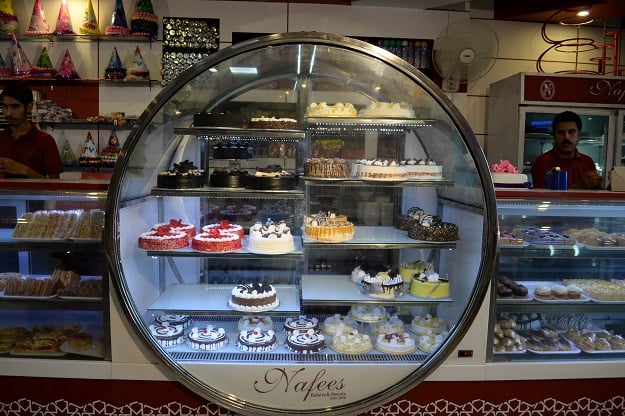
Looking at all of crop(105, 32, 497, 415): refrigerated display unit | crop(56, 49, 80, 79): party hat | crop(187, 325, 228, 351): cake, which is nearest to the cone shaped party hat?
crop(56, 49, 80, 79): party hat

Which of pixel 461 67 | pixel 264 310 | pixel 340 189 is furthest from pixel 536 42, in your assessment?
pixel 264 310

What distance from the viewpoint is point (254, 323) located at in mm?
3043

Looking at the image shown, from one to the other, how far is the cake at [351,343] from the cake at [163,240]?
3.59 feet

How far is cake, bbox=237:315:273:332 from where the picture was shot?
3.00 meters

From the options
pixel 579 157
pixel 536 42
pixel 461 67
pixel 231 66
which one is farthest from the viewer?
pixel 536 42

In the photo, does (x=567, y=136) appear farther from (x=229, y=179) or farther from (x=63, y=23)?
(x=63, y=23)

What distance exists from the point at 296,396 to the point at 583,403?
170cm

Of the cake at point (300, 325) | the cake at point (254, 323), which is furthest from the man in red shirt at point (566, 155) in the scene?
the cake at point (254, 323)

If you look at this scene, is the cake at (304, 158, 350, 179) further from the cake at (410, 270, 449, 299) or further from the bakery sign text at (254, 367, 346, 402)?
the bakery sign text at (254, 367, 346, 402)

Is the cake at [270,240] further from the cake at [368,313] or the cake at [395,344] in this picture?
the cake at [395,344]

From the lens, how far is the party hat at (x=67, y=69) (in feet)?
16.9

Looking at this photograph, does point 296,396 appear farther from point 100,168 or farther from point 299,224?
point 100,168

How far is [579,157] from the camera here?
4664mm

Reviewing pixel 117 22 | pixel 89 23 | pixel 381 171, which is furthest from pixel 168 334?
pixel 89 23
